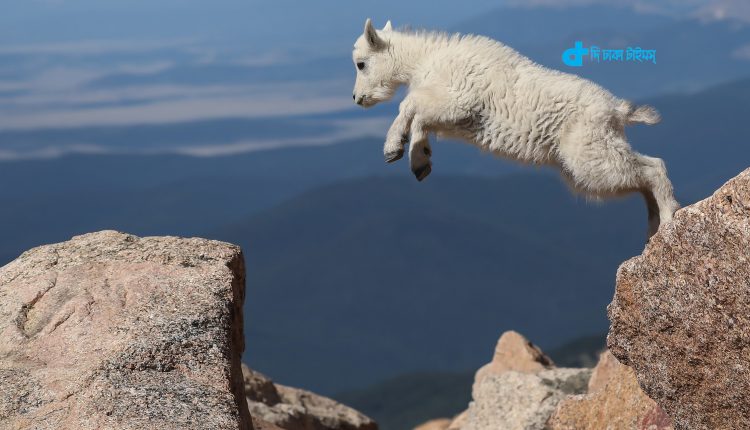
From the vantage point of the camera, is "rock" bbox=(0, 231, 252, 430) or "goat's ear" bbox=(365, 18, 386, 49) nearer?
"rock" bbox=(0, 231, 252, 430)

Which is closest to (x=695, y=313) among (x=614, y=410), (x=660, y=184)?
(x=660, y=184)

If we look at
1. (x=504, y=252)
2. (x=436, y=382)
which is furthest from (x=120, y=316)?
(x=504, y=252)

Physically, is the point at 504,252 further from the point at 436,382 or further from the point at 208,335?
the point at 208,335

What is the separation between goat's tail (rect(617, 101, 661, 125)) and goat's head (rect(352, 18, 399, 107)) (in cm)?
203

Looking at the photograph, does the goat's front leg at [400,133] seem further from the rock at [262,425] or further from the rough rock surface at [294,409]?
the rough rock surface at [294,409]

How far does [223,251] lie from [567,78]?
123 inches

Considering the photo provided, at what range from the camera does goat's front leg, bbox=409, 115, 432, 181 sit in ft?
27.7

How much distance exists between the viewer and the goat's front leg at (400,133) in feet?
28.0

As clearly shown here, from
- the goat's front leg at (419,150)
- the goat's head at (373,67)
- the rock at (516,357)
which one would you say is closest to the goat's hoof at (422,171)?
the goat's front leg at (419,150)

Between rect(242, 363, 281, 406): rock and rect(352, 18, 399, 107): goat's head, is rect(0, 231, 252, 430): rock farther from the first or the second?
rect(242, 363, 281, 406): rock

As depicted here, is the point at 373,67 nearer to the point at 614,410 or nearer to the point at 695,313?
the point at 614,410

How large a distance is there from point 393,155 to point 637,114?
6.56 feet

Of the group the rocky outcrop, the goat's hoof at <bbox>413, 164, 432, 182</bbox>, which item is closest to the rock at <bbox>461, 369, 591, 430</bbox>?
the rocky outcrop

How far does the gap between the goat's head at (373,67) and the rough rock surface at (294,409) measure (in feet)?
10.2
